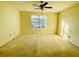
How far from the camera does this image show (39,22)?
10891 mm

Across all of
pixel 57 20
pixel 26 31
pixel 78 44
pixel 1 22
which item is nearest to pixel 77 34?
pixel 78 44

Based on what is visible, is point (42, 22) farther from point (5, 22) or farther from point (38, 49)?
point (38, 49)

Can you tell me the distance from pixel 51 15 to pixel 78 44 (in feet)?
19.0

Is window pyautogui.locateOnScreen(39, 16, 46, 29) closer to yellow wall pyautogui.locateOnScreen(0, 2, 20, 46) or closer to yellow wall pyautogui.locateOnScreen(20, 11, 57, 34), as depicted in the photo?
yellow wall pyautogui.locateOnScreen(20, 11, 57, 34)

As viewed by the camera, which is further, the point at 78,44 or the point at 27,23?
the point at 27,23

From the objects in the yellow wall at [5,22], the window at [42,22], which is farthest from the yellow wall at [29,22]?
the yellow wall at [5,22]

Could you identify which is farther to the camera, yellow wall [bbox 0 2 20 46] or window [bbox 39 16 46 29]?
window [bbox 39 16 46 29]

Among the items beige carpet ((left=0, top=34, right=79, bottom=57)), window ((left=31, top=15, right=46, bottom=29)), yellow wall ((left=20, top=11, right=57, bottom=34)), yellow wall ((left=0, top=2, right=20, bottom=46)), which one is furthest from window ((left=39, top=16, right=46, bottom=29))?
beige carpet ((left=0, top=34, right=79, bottom=57))

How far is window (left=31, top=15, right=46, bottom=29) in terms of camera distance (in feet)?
35.5

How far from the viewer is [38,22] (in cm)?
1087

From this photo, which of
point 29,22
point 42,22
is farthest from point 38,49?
point 42,22

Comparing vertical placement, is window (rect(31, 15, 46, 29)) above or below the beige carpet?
above

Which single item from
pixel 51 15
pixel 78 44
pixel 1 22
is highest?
pixel 51 15

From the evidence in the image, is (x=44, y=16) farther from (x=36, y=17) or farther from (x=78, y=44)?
(x=78, y=44)
